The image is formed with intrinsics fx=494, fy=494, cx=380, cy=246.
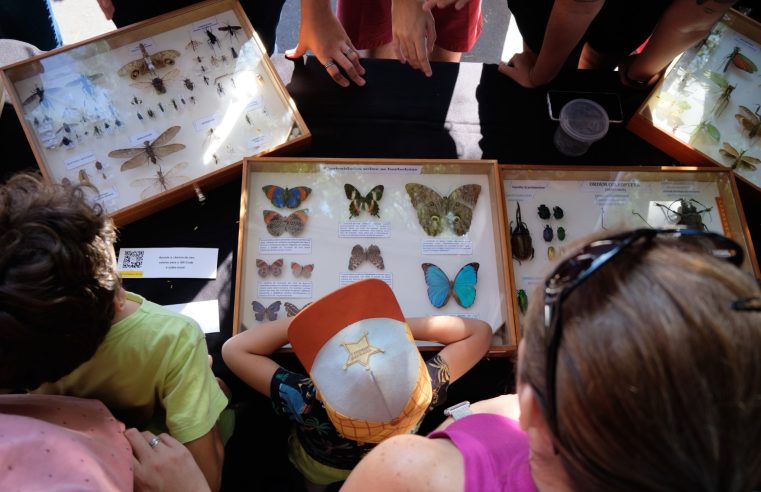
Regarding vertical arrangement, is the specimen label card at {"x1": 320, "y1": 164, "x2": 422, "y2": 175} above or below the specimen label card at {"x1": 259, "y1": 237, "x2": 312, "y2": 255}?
above

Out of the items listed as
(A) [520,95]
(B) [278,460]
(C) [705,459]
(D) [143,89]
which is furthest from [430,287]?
(D) [143,89]

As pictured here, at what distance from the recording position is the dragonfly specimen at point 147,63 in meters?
1.84

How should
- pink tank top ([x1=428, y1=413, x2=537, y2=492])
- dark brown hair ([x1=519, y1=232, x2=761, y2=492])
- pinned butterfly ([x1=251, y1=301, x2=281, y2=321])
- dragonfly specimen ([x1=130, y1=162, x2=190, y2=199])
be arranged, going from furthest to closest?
1. dragonfly specimen ([x1=130, y1=162, x2=190, y2=199])
2. pinned butterfly ([x1=251, y1=301, x2=281, y2=321])
3. pink tank top ([x1=428, y1=413, x2=537, y2=492])
4. dark brown hair ([x1=519, y1=232, x2=761, y2=492])

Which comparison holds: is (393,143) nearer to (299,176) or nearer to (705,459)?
→ (299,176)

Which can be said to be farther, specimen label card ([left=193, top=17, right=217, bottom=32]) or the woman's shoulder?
specimen label card ([left=193, top=17, right=217, bottom=32])

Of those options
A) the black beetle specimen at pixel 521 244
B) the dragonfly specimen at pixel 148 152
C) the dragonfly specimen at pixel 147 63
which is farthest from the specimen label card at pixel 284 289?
the dragonfly specimen at pixel 147 63

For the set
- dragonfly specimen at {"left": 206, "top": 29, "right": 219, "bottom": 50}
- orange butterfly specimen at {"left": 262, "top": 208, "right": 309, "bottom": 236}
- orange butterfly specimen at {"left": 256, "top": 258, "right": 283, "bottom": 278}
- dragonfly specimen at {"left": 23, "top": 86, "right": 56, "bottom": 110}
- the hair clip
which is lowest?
orange butterfly specimen at {"left": 256, "top": 258, "right": 283, "bottom": 278}

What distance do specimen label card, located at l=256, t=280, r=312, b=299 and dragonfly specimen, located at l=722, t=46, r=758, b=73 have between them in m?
1.82

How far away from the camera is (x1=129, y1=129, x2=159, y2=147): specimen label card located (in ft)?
5.67

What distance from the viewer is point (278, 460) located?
151 cm

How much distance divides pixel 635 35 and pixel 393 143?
1066 mm

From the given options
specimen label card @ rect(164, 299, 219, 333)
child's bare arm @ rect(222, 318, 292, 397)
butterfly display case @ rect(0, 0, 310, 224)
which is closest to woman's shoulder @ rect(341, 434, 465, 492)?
child's bare arm @ rect(222, 318, 292, 397)

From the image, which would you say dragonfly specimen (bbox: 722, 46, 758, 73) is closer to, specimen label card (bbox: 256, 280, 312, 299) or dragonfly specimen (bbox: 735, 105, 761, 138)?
dragonfly specimen (bbox: 735, 105, 761, 138)

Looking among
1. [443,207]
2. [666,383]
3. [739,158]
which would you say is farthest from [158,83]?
[739,158]
